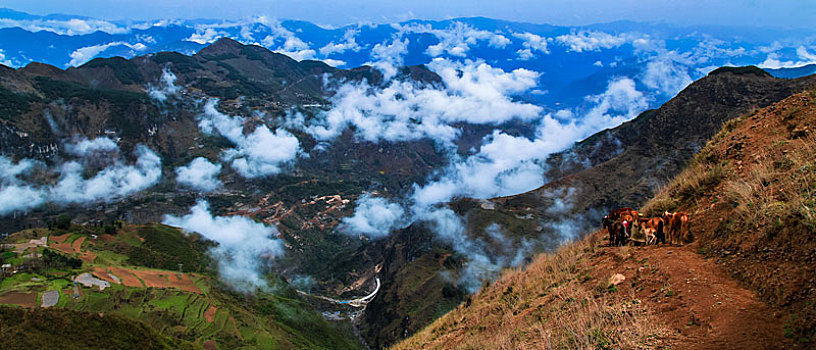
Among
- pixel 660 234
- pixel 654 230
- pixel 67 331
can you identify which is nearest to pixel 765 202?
pixel 660 234

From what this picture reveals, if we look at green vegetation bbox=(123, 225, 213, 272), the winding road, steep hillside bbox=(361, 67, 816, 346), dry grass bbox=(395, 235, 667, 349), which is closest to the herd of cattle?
dry grass bbox=(395, 235, 667, 349)

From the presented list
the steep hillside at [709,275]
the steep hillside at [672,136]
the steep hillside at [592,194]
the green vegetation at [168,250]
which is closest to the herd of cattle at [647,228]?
the steep hillside at [709,275]

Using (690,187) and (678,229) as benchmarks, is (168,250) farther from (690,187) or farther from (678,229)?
(678,229)

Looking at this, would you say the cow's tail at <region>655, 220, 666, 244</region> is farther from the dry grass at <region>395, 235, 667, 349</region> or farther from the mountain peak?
the mountain peak

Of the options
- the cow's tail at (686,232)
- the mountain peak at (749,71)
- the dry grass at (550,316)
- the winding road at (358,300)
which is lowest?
the winding road at (358,300)

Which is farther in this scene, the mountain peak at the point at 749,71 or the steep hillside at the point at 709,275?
A: the mountain peak at the point at 749,71

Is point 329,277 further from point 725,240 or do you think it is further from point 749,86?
point 725,240

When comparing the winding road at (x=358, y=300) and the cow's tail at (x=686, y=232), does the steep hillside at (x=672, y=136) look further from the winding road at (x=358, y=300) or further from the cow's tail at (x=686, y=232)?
the cow's tail at (x=686, y=232)
